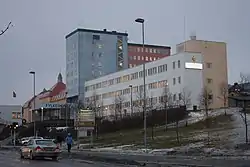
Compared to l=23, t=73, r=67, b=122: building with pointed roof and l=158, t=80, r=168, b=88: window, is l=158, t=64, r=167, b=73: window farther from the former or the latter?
l=23, t=73, r=67, b=122: building with pointed roof

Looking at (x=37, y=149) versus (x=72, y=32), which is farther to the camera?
(x=72, y=32)

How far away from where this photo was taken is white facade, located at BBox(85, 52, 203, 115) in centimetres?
11194

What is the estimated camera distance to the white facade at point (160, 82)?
111938mm

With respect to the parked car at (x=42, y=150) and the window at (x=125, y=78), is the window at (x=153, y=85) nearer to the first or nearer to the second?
the window at (x=125, y=78)

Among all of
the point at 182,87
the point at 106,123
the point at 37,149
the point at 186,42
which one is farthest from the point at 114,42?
the point at 37,149

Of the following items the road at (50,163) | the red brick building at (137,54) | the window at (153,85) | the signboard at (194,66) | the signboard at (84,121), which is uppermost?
the red brick building at (137,54)

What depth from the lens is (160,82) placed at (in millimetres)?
119312

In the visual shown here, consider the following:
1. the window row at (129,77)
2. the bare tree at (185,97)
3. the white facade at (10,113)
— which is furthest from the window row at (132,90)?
the white facade at (10,113)

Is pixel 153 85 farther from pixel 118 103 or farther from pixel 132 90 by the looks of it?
pixel 118 103

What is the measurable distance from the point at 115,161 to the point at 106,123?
66282mm

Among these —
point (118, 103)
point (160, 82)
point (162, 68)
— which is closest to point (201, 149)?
point (160, 82)

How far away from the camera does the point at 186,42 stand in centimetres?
12175

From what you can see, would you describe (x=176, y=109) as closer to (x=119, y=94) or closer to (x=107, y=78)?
(x=119, y=94)

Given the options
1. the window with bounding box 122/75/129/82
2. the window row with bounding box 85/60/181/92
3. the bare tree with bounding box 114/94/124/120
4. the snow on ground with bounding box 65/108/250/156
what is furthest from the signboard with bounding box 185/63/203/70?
the snow on ground with bounding box 65/108/250/156
